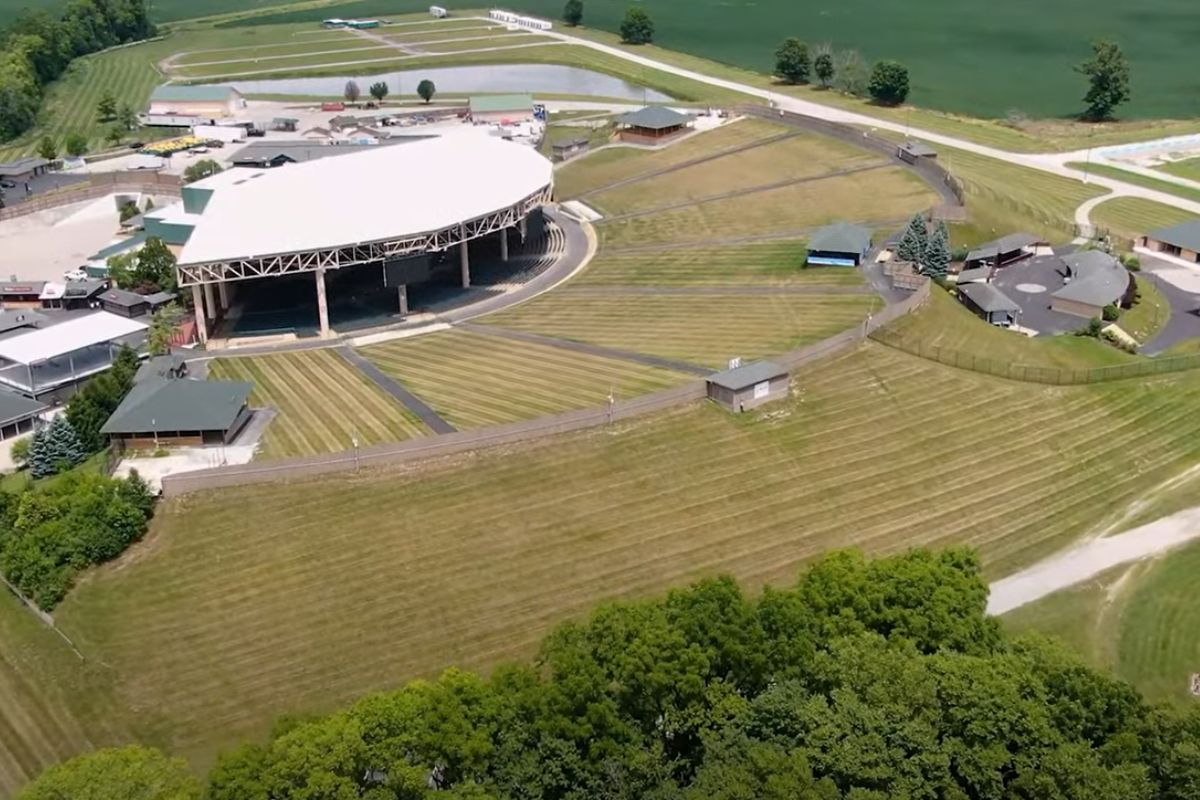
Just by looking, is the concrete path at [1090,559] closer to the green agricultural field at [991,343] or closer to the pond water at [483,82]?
the green agricultural field at [991,343]

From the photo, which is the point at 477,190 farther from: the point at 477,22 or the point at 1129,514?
the point at 477,22

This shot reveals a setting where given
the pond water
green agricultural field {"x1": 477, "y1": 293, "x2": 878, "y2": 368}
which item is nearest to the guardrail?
green agricultural field {"x1": 477, "y1": 293, "x2": 878, "y2": 368}

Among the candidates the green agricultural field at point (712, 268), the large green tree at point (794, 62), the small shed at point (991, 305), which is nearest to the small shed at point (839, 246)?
the green agricultural field at point (712, 268)

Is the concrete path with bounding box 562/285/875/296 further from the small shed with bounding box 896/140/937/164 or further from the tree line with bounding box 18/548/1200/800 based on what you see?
the tree line with bounding box 18/548/1200/800

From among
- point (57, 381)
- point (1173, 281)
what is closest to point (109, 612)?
point (57, 381)

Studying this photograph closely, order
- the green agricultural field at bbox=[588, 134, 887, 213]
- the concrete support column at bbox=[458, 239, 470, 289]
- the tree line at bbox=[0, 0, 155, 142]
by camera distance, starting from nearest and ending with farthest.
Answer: the concrete support column at bbox=[458, 239, 470, 289] < the green agricultural field at bbox=[588, 134, 887, 213] < the tree line at bbox=[0, 0, 155, 142]

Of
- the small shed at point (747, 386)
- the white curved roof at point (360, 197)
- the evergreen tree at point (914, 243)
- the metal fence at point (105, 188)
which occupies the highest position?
the white curved roof at point (360, 197)
